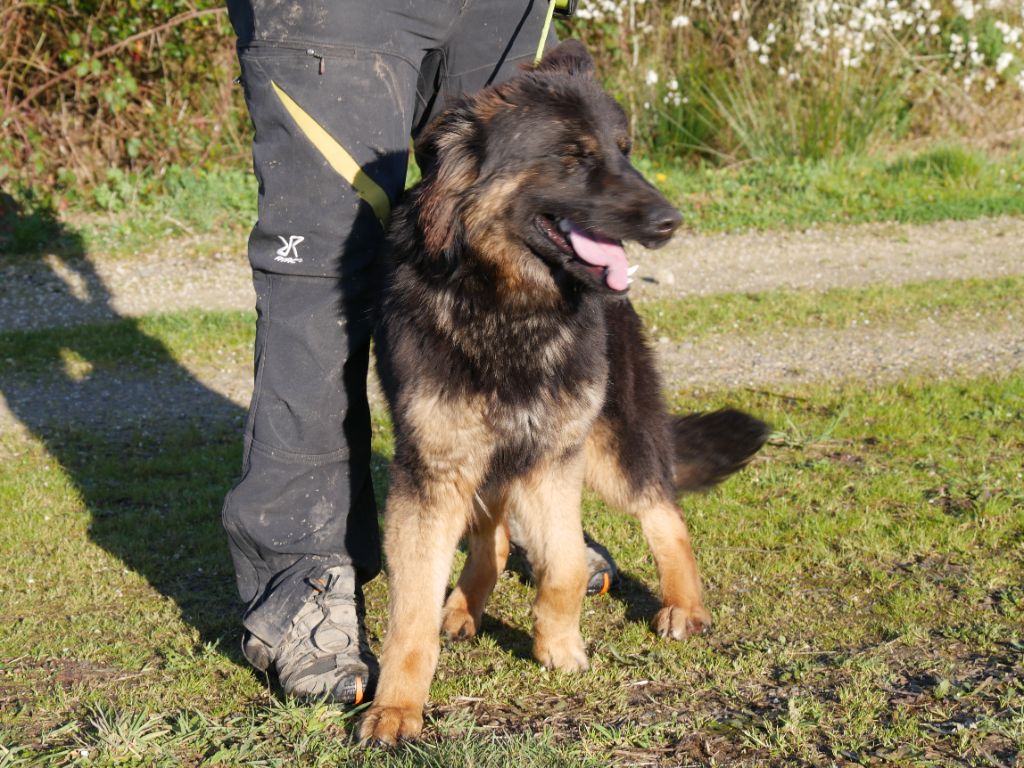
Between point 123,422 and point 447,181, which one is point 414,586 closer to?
point 447,181

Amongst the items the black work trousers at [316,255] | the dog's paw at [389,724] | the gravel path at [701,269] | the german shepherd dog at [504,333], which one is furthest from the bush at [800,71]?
the dog's paw at [389,724]

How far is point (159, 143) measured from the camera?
1059 cm

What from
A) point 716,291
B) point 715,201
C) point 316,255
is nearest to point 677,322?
point 716,291

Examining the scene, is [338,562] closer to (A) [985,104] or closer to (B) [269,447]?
(B) [269,447]

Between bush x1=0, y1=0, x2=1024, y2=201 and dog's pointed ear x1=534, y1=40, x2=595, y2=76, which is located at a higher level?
dog's pointed ear x1=534, y1=40, x2=595, y2=76

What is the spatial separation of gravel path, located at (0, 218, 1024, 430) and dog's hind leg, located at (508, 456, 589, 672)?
3253mm

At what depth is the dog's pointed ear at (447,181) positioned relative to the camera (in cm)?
295

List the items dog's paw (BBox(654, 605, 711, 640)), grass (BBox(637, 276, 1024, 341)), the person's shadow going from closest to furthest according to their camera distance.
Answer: dog's paw (BBox(654, 605, 711, 640))
the person's shadow
grass (BBox(637, 276, 1024, 341))

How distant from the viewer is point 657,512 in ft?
12.3

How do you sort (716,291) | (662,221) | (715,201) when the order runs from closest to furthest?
(662,221) → (716,291) → (715,201)

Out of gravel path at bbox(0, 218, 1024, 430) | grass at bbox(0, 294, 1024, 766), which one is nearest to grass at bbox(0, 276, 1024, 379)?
gravel path at bbox(0, 218, 1024, 430)

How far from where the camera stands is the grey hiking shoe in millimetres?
3088

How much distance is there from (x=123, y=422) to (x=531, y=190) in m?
3.85

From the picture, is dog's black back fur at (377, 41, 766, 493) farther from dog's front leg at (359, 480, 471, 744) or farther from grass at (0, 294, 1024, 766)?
grass at (0, 294, 1024, 766)
